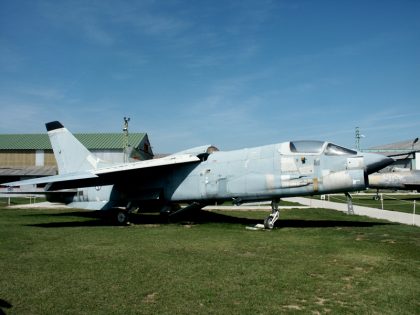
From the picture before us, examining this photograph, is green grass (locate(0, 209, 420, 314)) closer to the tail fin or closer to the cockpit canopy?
the cockpit canopy

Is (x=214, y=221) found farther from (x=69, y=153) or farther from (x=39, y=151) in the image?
(x=39, y=151)

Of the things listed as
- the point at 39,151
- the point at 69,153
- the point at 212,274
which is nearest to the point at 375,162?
the point at 212,274

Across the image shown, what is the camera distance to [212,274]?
6996mm

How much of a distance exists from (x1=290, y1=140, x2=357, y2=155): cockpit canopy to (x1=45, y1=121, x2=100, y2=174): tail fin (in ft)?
35.6

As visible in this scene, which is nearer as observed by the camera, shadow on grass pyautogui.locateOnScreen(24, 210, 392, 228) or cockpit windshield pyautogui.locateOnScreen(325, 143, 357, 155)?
cockpit windshield pyautogui.locateOnScreen(325, 143, 357, 155)

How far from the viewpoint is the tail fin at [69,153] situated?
752 inches

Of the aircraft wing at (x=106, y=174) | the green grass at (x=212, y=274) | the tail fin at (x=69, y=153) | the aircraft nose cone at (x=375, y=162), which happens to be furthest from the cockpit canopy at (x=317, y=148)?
the tail fin at (x=69, y=153)

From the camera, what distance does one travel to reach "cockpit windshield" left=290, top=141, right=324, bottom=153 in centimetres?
1298

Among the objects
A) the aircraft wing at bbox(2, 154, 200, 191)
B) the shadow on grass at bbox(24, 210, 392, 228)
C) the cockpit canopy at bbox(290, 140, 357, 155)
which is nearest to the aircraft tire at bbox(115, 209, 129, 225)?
the shadow on grass at bbox(24, 210, 392, 228)

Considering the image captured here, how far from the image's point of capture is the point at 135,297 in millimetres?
5645

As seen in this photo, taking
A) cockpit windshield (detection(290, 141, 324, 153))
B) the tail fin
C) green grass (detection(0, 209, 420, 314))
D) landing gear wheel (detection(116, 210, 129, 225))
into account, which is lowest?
green grass (detection(0, 209, 420, 314))

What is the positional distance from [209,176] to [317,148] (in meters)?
4.50

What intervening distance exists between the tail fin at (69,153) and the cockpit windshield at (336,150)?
1199 cm

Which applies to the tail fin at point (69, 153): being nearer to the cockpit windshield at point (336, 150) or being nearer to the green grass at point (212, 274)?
the green grass at point (212, 274)
